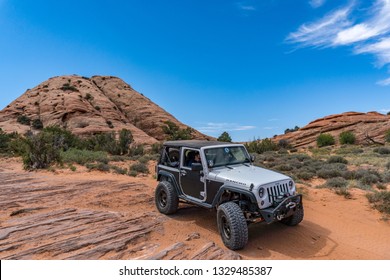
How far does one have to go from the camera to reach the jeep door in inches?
256

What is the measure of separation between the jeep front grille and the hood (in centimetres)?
14

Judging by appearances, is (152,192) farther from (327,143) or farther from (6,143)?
(327,143)

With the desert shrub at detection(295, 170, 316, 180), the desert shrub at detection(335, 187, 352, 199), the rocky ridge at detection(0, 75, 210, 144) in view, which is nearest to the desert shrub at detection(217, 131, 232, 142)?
the rocky ridge at detection(0, 75, 210, 144)

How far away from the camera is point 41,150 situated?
1536 centimetres

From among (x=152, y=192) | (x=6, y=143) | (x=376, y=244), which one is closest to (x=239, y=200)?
(x=376, y=244)

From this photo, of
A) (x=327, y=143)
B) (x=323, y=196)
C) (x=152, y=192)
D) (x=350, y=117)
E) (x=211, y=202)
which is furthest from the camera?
(x=350, y=117)

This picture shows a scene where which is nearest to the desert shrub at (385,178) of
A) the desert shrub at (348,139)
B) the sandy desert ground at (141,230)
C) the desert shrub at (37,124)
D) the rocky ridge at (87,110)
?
the sandy desert ground at (141,230)

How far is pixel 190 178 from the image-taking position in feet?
22.3

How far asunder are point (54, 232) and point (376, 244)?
24.4 feet

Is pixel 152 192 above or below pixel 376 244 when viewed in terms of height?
above

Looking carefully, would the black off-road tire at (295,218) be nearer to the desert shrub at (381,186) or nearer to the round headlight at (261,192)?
the round headlight at (261,192)

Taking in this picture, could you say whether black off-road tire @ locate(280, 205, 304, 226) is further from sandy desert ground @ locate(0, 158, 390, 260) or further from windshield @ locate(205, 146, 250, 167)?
windshield @ locate(205, 146, 250, 167)

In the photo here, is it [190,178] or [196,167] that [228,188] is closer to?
[196,167]

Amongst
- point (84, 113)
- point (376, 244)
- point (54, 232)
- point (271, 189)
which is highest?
point (84, 113)
